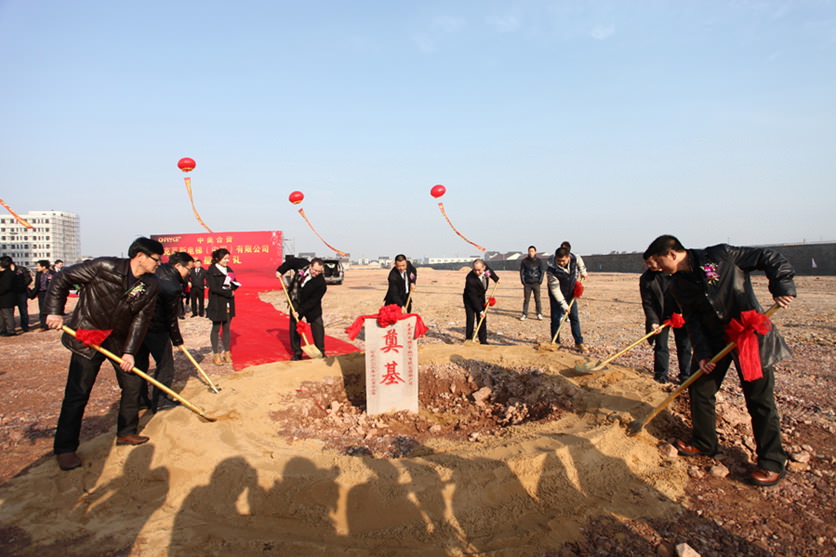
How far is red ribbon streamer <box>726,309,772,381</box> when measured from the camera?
2910 mm

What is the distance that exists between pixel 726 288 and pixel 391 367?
3.07m

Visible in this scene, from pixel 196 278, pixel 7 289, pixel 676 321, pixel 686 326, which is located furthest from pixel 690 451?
pixel 7 289

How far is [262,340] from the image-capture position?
848cm

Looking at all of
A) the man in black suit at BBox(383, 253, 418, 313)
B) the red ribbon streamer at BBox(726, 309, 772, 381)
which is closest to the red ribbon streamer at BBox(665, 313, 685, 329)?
the red ribbon streamer at BBox(726, 309, 772, 381)

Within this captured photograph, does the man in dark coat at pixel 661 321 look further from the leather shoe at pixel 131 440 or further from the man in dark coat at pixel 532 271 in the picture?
the leather shoe at pixel 131 440

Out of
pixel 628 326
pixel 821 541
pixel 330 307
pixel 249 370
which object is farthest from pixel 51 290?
pixel 330 307

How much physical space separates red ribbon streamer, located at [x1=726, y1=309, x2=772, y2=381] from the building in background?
8020 centimetres

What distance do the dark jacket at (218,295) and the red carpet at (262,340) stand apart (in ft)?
2.90

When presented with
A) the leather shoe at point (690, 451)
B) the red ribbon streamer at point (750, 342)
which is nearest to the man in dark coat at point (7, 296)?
the leather shoe at point (690, 451)

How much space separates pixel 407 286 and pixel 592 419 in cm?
394

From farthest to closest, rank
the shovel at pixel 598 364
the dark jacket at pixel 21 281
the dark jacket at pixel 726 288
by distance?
1. the dark jacket at pixel 21 281
2. the shovel at pixel 598 364
3. the dark jacket at pixel 726 288

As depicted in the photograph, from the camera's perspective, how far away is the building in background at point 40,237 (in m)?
66.9

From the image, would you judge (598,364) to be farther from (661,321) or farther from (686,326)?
(686,326)

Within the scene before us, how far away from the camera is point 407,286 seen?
23.1ft
